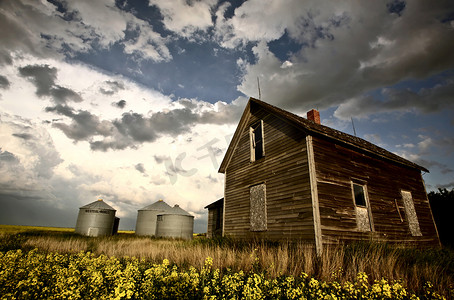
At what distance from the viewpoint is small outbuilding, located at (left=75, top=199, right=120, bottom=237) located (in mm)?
28031

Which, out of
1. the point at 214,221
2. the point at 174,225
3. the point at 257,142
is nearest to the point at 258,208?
the point at 257,142

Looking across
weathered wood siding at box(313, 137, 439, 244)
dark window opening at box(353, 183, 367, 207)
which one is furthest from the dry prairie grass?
dark window opening at box(353, 183, 367, 207)

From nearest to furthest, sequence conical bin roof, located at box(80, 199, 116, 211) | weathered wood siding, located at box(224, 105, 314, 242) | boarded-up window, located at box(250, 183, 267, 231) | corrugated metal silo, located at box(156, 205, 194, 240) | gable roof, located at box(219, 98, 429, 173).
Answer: weathered wood siding, located at box(224, 105, 314, 242) < gable roof, located at box(219, 98, 429, 173) < boarded-up window, located at box(250, 183, 267, 231) < corrugated metal silo, located at box(156, 205, 194, 240) < conical bin roof, located at box(80, 199, 116, 211)

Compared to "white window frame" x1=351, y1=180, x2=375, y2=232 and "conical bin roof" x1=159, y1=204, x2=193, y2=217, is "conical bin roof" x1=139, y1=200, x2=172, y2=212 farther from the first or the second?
"white window frame" x1=351, y1=180, x2=375, y2=232

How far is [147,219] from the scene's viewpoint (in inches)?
1214

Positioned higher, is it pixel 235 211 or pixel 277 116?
pixel 277 116

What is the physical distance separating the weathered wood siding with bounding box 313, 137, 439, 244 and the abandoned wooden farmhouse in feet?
0.13

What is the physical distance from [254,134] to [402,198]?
338 inches

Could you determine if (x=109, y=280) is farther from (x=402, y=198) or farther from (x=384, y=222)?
(x=402, y=198)

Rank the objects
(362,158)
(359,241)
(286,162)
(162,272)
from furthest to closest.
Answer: (362,158)
(286,162)
(359,241)
(162,272)

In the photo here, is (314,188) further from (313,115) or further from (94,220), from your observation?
(94,220)

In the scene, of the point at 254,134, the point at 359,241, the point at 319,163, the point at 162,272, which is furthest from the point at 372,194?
the point at 162,272

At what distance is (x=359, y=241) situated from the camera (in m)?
9.07

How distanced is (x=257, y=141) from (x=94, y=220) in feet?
83.7
